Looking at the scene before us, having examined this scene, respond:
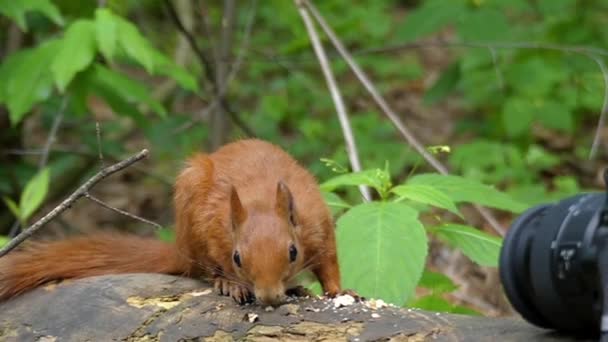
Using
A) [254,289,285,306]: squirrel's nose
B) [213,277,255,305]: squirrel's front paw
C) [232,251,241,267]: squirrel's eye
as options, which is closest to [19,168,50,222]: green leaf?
[213,277,255,305]: squirrel's front paw

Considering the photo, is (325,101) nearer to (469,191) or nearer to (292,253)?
(469,191)

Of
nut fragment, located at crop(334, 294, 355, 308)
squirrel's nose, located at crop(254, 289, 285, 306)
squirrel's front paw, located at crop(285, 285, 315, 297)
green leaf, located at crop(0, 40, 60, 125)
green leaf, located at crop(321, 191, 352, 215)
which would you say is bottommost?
squirrel's front paw, located at crop(285, 285, 315, 297)

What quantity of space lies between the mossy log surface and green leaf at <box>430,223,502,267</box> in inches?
23.8

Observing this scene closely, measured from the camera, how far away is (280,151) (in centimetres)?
365

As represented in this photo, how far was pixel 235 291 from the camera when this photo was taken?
Answer: 309cm

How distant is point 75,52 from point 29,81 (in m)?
0.39

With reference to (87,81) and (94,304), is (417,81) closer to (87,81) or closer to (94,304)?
(87,81)

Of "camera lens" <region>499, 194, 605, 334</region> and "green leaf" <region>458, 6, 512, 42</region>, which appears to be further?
"green leaf" <region>458, 6, 512, 42</region>

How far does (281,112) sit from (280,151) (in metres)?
4.76

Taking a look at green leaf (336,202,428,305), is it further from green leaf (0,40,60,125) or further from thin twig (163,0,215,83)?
thin twig (163,0,215,83)

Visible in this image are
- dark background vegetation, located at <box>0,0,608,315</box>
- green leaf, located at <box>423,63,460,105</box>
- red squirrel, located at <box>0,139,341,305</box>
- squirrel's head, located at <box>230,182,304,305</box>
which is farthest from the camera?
green leaf, located at <box>423,63,460,105</box>

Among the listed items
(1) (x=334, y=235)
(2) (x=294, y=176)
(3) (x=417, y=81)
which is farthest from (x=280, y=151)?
(3) (x=417, y=81)

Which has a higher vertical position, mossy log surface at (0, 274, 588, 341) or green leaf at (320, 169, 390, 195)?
green leaf at (320, 169, 390, 195)

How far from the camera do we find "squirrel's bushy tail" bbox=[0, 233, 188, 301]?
10.8 feet
